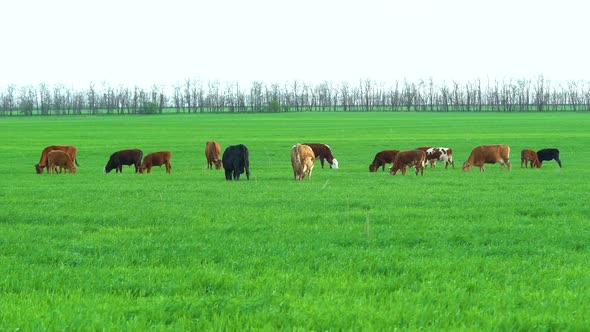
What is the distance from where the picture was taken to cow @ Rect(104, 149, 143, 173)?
115ft

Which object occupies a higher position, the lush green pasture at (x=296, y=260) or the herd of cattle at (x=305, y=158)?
the herd of cattle at (x=305, y=158)

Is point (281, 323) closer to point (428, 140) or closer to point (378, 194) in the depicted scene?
point (378, 194)

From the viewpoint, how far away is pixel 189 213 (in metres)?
15.3

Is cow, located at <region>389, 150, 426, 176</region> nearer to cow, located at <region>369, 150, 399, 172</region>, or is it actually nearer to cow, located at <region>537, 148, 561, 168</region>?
cow, located at <region>369, 150, 399, 172</region>

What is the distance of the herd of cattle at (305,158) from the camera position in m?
27.2

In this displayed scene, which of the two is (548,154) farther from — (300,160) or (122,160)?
(122,160)

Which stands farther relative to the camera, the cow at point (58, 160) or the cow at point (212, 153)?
the cow at point (212, 153)

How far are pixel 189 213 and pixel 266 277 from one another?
701 cm

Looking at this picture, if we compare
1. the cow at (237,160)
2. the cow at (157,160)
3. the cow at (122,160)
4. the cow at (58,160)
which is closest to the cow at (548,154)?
the cow at (237,160)

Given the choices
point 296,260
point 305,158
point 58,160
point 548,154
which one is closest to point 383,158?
point 305,158

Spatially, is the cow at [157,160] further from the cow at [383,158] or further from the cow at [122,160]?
the cow at [383,158]

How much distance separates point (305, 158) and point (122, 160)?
12017 millimetres

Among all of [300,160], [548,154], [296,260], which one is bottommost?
[296,260]

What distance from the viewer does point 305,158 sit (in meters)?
27.0
